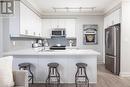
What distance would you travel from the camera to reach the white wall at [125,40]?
556 cm

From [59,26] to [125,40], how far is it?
3523mm

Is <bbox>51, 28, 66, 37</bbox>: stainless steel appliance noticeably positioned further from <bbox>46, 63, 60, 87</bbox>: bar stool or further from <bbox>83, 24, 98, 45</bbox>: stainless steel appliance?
<bbox>46, 63, 60, 87</bbox>: bar stool

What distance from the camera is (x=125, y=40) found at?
5.59 meters

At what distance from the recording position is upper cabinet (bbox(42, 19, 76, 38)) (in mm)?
8102

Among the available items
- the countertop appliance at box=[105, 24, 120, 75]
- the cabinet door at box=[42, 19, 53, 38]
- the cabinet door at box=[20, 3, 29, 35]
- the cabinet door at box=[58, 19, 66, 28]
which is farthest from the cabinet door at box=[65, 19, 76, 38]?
the cabinet door at box=[20, 3, 29, 35]

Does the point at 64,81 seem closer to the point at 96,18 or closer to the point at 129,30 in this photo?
the point at 129,30

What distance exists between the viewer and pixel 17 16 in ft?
14.8

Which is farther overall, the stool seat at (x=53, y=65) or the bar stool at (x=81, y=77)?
the bar stool at (x=81, y=77)

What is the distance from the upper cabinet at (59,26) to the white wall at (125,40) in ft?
9.92

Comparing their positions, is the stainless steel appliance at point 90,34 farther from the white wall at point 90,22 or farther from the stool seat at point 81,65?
the stool seat at point 81,65

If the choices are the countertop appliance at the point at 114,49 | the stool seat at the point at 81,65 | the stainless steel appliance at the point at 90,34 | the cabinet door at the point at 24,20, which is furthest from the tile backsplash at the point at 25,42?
the countertop appliance at the point at 114,49

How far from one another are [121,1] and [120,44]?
147 centimetres

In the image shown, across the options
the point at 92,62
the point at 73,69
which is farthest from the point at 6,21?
the point at 92,62

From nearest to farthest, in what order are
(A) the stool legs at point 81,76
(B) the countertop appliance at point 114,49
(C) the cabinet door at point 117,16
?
(A) the stool legs at point 81,76 < (B) the countertop appliance at point 114,49 < (C) the cabinet door at point 117,16
